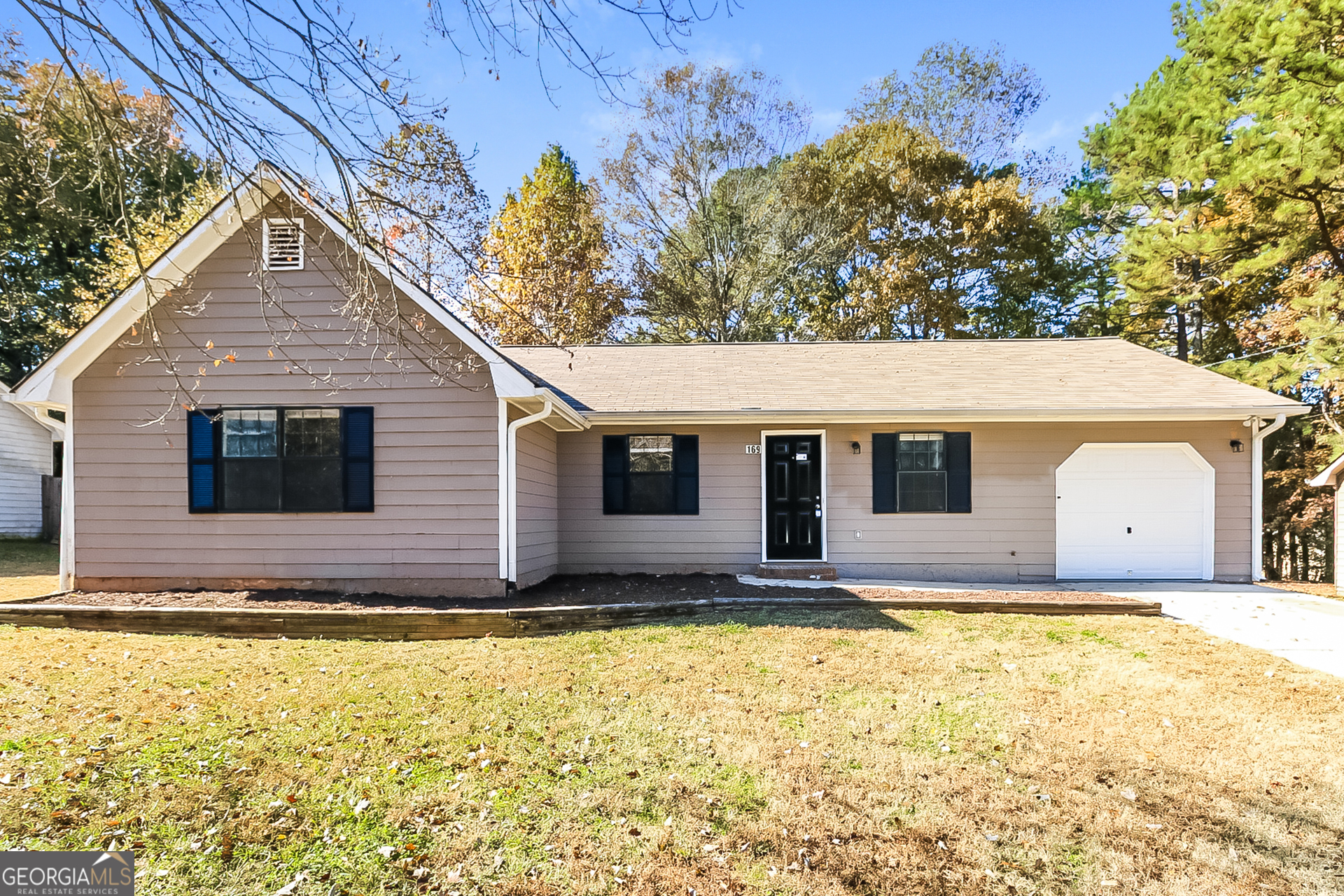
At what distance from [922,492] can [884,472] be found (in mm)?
599

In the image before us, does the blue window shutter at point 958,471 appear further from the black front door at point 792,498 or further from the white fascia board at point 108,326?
the white fascia board at point 108,326

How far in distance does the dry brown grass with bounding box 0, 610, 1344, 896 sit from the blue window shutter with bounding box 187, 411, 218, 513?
293 cm

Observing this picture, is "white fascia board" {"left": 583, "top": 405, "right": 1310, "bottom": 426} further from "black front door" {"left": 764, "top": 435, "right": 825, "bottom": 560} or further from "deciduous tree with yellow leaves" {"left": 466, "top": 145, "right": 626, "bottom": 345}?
"deciduous tree with yellow leaves" {"left": 466, "top": 145, "right": 626, "bottom": 345}

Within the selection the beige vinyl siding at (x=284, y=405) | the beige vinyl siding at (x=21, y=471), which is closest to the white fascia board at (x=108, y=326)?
the beige vinyl siding at (x=284, y=405)

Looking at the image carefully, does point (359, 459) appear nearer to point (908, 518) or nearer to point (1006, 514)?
point (908, 518)

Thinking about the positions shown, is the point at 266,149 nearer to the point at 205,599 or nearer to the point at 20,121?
the point at 20,121

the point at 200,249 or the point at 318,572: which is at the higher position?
the point at 200,249

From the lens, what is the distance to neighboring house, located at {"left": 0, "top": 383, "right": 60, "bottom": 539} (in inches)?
675

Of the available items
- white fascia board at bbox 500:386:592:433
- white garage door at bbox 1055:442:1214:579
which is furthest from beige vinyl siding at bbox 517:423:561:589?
white garage door at bbox 1055:442:1214:579

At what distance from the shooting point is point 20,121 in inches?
172

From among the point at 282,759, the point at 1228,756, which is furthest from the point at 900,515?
the point at 282,759

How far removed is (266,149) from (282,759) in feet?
10.2

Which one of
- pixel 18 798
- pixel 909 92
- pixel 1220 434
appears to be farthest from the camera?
pixel 909 92

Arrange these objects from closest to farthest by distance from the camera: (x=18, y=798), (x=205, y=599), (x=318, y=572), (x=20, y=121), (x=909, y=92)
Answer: (x=18, y=798) → (x=20, y=121) → (x=205, y=599) → (x=318, y=572) → (x=909, y=92)
